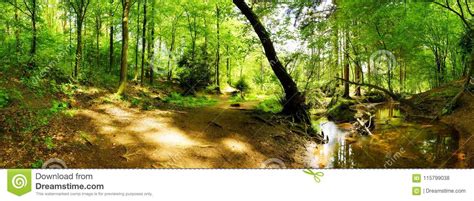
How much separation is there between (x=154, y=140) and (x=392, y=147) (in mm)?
5666

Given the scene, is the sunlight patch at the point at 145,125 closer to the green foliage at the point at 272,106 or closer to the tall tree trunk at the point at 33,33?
the green foliage at the point at 272,106

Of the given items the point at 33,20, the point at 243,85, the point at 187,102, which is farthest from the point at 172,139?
the point at 243,85

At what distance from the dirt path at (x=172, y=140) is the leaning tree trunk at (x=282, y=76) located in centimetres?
94

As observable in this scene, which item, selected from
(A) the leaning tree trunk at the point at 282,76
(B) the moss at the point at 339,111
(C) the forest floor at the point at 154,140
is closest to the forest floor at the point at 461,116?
(B) the moss at the point at 339,111

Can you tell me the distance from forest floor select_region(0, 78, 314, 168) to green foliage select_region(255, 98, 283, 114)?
0.63 m

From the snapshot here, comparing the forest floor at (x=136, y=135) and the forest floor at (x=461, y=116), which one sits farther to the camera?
the forest floor at (x=461, y=116)

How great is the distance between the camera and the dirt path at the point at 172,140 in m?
4.37

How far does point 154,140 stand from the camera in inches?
206

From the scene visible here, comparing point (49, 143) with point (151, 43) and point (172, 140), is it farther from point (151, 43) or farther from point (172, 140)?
point (151, 43)
